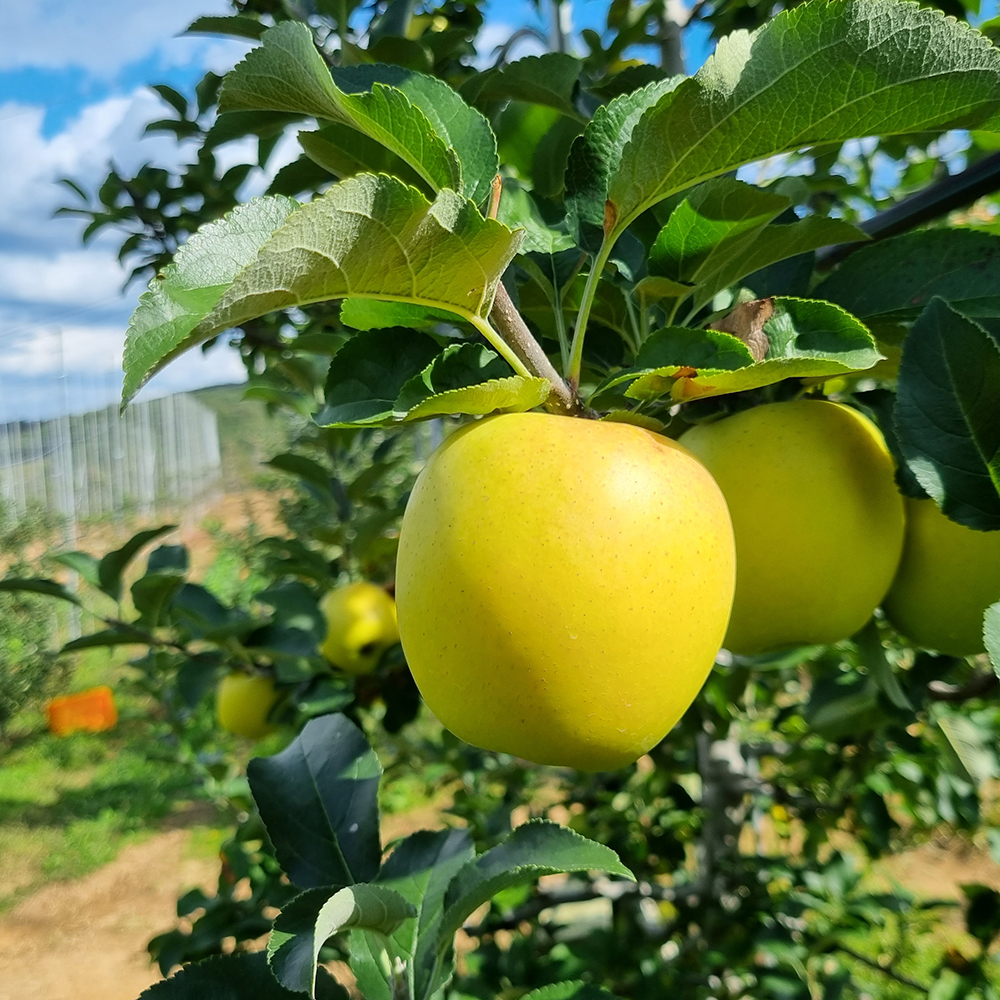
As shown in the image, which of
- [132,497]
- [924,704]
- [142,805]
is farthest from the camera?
[132,497]

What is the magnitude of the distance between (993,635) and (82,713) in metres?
4.98

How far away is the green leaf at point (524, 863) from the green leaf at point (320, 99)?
0.30 meters

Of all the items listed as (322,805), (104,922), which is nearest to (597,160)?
(322,805)

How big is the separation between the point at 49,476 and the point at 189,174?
6456 mm

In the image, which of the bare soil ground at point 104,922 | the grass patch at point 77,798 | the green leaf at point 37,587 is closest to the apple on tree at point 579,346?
the green leaf at point 37,587

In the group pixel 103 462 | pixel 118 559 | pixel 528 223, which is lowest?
pixel 103 462

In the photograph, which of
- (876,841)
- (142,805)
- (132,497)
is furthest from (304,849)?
(132,497)

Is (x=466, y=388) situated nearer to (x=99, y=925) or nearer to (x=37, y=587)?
(x=37, y=587)

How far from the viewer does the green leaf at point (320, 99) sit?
340 millimetres

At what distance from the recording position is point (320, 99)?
1.18 ft

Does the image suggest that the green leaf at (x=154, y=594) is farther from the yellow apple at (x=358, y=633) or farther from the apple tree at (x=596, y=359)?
the apple tree at (x=596, y=359)

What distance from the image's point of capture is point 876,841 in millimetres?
1102

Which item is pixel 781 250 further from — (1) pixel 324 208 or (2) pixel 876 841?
(2) pixel 876 841

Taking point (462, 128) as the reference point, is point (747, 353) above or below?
below
